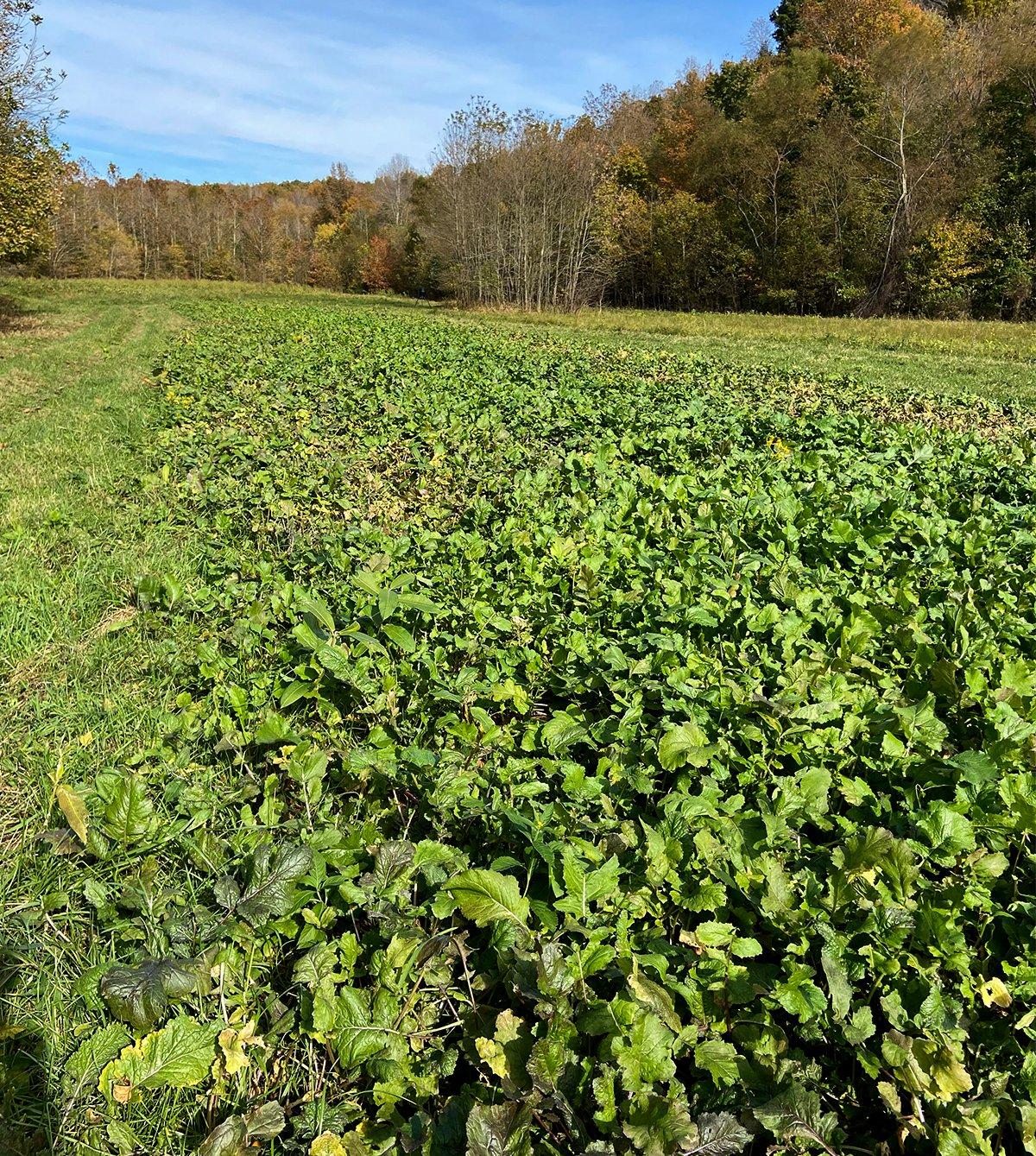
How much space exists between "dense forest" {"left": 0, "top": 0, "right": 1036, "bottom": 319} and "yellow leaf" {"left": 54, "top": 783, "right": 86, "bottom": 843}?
75.6 ft

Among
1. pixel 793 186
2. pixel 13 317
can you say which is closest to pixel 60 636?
pixel 13 317

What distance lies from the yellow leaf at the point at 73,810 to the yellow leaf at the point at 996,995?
8.05ft

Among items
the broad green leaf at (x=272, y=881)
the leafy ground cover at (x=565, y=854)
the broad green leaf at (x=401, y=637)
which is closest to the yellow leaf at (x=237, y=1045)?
the leafy ground cover at (x=565, y=854)

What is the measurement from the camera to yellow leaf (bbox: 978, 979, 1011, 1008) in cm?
168

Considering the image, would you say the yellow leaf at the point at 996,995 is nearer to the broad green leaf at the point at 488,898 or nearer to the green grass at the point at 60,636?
the broad green leaf at the point at 488,898

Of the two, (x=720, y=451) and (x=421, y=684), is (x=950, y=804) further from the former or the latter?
(x=720, y=451)

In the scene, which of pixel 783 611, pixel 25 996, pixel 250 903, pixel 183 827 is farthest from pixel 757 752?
pixel 25 996

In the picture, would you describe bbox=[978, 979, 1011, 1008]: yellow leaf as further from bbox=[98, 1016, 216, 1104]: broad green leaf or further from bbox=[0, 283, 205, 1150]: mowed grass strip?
bbox=[0, 283, 205, 1150]: mowed grass strip

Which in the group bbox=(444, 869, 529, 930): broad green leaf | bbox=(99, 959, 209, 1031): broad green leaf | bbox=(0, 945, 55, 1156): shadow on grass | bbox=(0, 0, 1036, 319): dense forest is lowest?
bbox=(0, 945, 55, 1156): shadow on grass

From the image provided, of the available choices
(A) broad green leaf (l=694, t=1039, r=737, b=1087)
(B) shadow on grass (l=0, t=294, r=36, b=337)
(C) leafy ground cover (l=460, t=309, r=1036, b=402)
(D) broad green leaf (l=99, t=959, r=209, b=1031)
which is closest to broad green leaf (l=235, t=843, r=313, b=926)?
(D) broad green leaf (l=99, t=959, r=209, b=1031)

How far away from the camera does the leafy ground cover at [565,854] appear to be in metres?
1.62

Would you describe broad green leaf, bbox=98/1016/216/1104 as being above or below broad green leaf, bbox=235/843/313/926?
below

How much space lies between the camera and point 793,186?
35375mm

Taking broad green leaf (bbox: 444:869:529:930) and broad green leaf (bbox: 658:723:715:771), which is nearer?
broad green leaf (bbox: 444:869:529:930)
